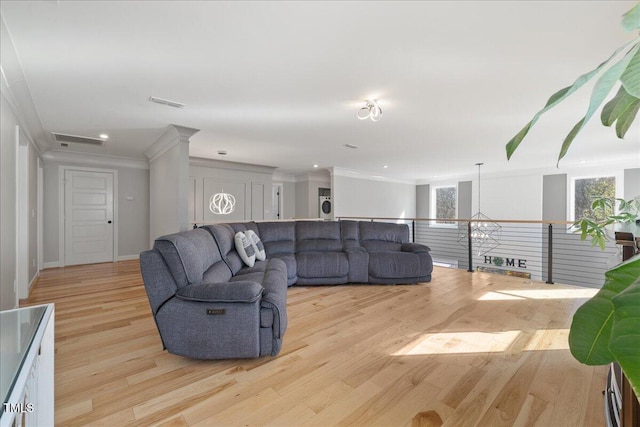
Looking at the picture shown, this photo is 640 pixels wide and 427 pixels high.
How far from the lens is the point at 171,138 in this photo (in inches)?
168

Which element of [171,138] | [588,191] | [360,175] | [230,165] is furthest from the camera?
[360,175]

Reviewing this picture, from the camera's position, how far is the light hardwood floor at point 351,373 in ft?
5.03

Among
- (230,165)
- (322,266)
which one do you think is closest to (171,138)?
(230,165)

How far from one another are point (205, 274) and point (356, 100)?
2.31m

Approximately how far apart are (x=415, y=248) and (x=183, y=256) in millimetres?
3283

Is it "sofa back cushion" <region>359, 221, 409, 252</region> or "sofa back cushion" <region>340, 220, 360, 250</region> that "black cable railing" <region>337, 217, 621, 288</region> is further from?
"sofa back cushion" <region>340, 220, 360, 250</region>

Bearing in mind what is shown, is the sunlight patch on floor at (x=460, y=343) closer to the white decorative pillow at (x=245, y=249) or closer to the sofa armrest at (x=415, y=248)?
the sofa armrest at (x=415, y=248)

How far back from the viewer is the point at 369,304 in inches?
127

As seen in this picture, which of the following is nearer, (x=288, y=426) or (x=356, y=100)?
(x=288, y=426)

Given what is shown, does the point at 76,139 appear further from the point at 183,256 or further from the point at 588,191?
the point at 588,191

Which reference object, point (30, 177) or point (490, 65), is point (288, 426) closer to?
point (490, 65)

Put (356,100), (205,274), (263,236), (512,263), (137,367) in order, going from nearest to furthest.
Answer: (137,367) < (205,274) < (356,100) < (263,236) < (512,263)

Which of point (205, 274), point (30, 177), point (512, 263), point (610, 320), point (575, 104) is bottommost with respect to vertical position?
point (512, 263)

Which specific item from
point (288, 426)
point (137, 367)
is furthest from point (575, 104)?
point (137, 367)
